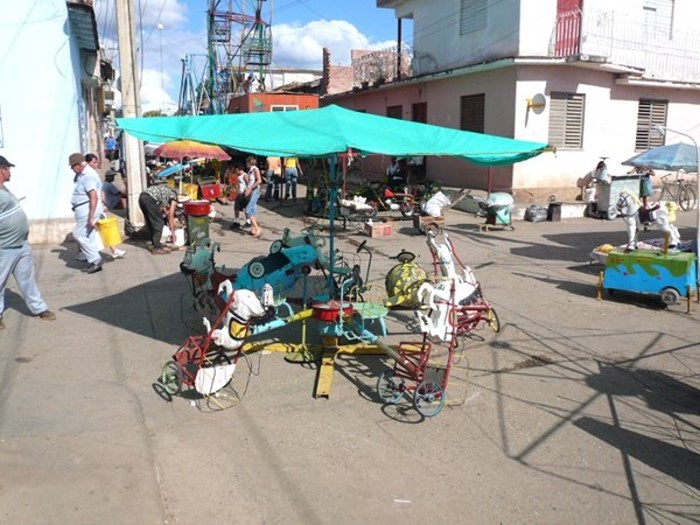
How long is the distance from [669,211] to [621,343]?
13.0ft

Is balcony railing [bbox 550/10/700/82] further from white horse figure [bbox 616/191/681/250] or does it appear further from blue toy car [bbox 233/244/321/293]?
blue toy car [bbox 233/244/321/293]

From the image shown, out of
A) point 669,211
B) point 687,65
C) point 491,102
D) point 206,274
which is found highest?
point 687,65

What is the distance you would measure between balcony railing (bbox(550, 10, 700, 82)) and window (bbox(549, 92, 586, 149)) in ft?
4.12

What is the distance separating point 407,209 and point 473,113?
5294 mm

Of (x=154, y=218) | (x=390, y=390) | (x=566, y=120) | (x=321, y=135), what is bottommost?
(x=390, y=390)

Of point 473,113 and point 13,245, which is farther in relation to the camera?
point 473,113

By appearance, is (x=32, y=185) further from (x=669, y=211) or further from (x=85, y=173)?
(x=669, y=211)

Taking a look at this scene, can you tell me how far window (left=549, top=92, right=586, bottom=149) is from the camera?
17.2 m

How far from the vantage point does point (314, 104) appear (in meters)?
25.0

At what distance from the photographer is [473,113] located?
60.9 feet

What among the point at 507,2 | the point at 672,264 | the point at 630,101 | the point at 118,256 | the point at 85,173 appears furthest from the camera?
the point at 630,101

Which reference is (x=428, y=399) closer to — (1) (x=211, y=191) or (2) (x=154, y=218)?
(2) (x=154, y=218)

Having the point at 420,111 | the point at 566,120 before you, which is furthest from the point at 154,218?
the point at 420,111

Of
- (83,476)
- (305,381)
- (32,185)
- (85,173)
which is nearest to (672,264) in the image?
(305,381)
